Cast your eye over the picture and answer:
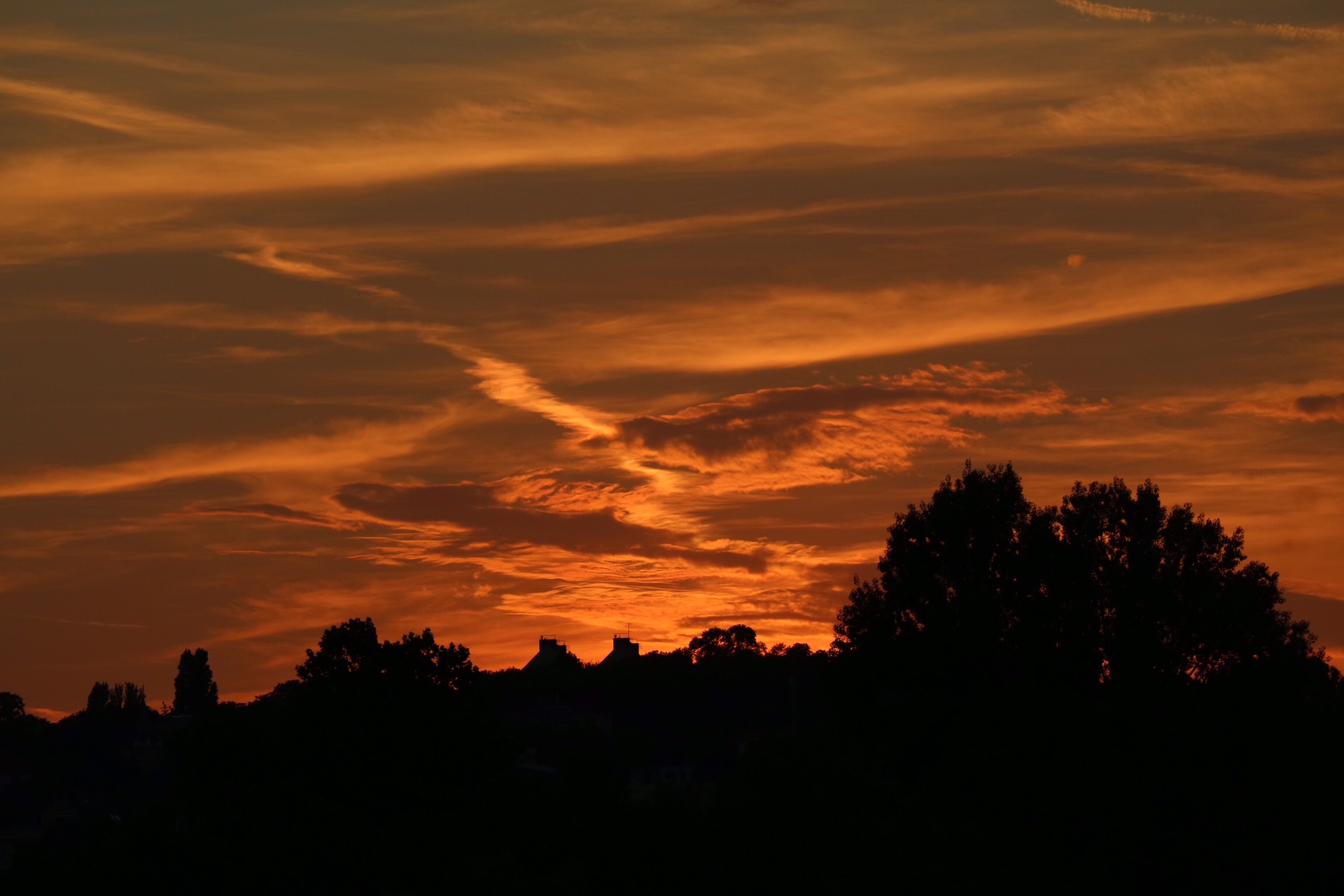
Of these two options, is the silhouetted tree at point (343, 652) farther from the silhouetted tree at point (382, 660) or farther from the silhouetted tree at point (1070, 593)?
the silhouetted tree at point (1070, 593)

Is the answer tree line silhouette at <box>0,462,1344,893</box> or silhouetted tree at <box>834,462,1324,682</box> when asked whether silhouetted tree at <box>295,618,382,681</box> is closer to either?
tree line silhouette at <box>0,462,1344,893</box>

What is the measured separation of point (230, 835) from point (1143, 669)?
133 feet

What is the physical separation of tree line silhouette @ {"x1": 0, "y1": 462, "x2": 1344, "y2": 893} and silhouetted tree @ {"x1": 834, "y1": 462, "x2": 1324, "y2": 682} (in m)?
0.12

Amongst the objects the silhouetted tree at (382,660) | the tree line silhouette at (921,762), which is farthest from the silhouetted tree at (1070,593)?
the silhouetted tree at (382,660)

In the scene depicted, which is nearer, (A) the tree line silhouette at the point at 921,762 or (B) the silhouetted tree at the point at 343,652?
(A) the tree line silhouette at the point at 921,762

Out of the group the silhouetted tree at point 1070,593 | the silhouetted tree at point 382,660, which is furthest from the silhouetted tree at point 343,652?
the silhouetted tree at point 1070,593

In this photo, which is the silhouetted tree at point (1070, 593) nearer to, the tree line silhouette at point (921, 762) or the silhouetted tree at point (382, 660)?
the tree line silhouette at point (921, 762)

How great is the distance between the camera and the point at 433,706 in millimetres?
76688

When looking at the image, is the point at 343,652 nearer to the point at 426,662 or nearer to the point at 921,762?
the point at 426,662

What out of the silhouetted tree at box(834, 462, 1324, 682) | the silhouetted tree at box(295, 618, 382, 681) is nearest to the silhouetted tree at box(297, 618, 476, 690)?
the silhouetted tree at box(295, 618, 382, 681)

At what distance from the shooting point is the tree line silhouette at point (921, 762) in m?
60.5

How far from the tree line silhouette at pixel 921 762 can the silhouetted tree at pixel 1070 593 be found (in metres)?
0.12

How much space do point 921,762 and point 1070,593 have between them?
10.5 m

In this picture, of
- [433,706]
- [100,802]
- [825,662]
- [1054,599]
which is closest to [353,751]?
[433,706]
